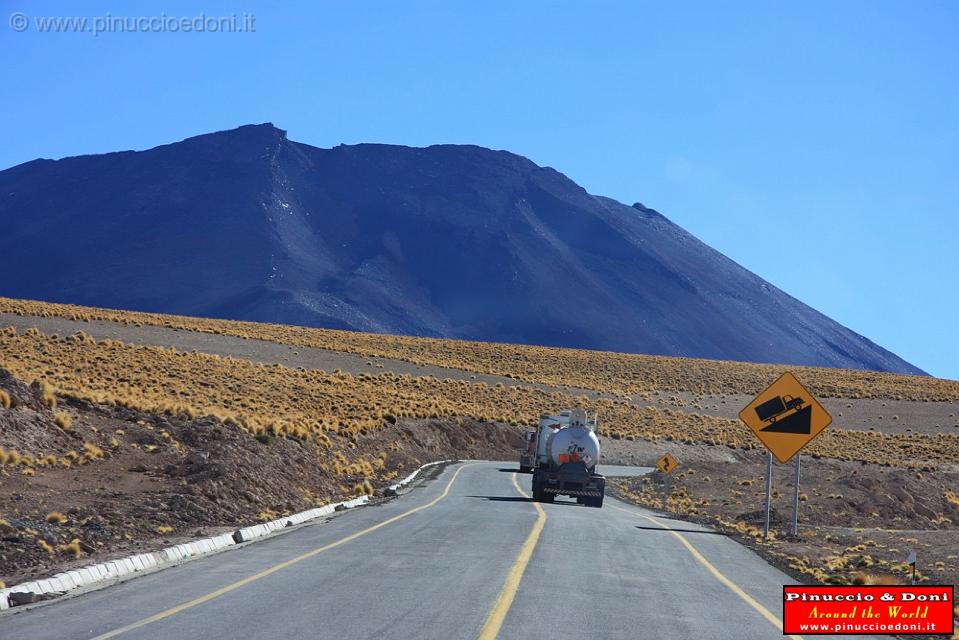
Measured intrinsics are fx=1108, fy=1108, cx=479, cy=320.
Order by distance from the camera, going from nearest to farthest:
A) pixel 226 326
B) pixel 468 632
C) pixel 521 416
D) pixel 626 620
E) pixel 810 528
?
pixel 468 632
pixel 626 620
pixel 810 528
pixel 521 416
pixel 226 326

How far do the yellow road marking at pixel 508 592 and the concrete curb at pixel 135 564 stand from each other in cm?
500

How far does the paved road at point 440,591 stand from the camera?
1111cm

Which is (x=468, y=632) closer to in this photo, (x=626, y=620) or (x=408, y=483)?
(x=626, y=620)

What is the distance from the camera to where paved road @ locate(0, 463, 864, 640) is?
11.1 metres

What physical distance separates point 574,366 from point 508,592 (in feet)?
345

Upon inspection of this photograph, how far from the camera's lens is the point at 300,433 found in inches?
1518

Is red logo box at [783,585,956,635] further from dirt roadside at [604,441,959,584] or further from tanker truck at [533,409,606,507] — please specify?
tanker truck at [533,409,606,507]

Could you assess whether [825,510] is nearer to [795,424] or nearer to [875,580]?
[795,424]

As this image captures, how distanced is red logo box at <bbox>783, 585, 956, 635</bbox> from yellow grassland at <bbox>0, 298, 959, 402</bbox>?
278 feet

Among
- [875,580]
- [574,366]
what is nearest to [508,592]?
[875,580]

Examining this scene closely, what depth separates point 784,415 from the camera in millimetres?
23312

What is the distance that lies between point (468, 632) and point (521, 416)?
69016mm

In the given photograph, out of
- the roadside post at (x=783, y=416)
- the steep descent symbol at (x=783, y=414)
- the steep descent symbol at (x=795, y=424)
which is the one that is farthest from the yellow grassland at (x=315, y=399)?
the steep descent symbol at (x=795, y=424)

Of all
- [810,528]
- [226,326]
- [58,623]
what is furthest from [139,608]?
[226,326]
